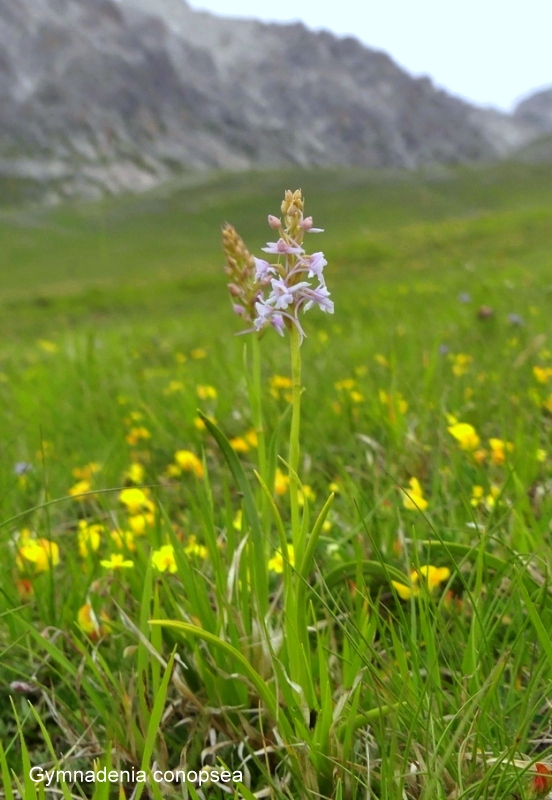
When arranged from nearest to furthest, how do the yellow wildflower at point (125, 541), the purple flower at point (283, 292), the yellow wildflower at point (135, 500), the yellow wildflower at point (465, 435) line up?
the purple flower at point (283, 292) < the yellow wildflower at point (125, 541) < the yellow wildflower at point (135, 500) < the yellow wildflower at point (465, 435)

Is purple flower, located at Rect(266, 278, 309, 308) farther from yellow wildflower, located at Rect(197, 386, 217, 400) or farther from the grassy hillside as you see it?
the grassy hillside

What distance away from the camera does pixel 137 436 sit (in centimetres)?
359

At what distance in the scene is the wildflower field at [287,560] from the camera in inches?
47.3

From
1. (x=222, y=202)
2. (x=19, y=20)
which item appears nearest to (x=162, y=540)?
(x=222, y=202)

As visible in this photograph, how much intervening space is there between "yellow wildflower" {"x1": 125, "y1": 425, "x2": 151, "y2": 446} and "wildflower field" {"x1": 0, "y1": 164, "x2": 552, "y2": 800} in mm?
18

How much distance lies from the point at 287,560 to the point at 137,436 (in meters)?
2.56

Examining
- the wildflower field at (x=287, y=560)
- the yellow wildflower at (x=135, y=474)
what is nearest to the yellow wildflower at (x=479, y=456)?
the wildflower field at (x=287, y=560)

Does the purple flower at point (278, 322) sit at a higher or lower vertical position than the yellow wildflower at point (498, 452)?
higher

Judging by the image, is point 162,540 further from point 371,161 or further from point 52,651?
point 371,161

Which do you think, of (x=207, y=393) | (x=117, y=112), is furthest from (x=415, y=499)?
(x=117, y=112)

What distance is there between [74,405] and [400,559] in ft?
10.6

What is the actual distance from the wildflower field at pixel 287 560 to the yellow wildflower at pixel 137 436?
2 cm

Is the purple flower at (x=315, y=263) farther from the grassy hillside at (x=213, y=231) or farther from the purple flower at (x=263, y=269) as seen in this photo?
the grassy hillside at (x=213, y=231)

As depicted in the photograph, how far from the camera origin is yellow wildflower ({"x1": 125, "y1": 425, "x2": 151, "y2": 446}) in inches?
138
